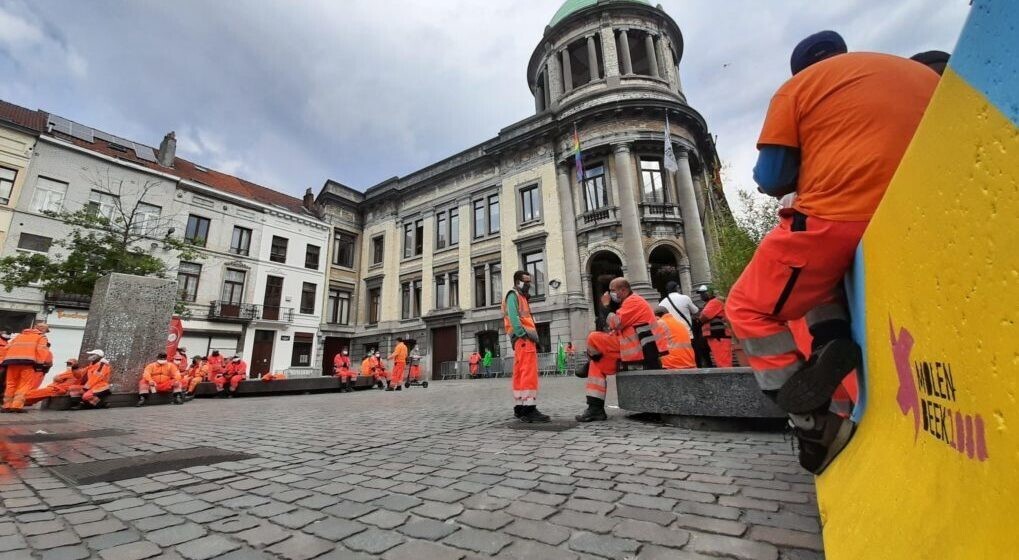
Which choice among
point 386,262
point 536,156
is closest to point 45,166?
point 386,262

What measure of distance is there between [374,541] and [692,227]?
801 inches

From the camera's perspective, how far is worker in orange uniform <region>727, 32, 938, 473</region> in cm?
158

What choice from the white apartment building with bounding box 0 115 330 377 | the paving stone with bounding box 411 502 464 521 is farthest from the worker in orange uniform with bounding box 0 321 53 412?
the white apartment building with bounding box 0 115 330 377

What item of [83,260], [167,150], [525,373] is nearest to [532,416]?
[525,373]

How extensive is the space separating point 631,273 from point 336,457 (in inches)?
663

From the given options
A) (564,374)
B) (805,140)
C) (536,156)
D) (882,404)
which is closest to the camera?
(882,404)

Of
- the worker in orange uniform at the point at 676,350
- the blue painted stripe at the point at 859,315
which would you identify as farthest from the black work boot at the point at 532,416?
the blue painted stripe at the point at 859,315

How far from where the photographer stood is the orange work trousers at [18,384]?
766 centimetres

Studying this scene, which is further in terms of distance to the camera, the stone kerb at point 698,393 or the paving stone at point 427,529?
the stone kerb at point 698,393

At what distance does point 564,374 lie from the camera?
1838 cm

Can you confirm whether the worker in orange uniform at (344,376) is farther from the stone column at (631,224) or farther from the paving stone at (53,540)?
the paving stone at (53,540)

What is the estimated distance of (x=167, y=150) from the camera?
25844 millimetres

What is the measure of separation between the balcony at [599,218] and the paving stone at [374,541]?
1903 centimetres

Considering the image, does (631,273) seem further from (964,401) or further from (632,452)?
(964,401)
